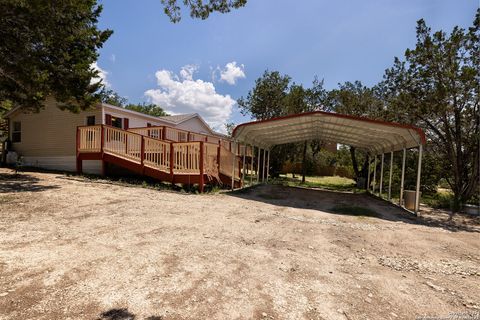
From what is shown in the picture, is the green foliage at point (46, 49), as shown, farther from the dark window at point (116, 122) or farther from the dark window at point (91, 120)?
the dark window at point (116, 122)

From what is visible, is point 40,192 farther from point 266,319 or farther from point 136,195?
point 266,319

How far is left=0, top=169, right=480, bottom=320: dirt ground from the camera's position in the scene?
113 inches

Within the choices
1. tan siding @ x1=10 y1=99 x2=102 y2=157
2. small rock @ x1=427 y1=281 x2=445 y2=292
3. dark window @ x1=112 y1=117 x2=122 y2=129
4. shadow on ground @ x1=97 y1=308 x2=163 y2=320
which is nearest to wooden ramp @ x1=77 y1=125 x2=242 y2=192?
tan siding @ x1=10 y1=99 x2=102 y2=157

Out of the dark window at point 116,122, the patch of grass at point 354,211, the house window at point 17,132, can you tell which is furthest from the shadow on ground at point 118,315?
the house window at point 17,132

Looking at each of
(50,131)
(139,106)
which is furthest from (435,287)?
(139,106)

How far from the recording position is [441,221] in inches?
331

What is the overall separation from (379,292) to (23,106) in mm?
13755

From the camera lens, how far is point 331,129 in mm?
13328

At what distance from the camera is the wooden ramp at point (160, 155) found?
1025 centimetres

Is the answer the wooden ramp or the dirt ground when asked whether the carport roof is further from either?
the dirt ground

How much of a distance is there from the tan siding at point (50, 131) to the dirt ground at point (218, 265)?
27.4 feet

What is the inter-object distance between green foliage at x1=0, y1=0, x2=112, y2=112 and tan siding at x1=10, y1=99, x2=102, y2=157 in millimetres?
3941

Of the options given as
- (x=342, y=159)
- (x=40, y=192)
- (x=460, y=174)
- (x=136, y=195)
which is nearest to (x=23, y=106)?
(x=40, y=192)

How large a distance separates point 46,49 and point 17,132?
36.3ft
